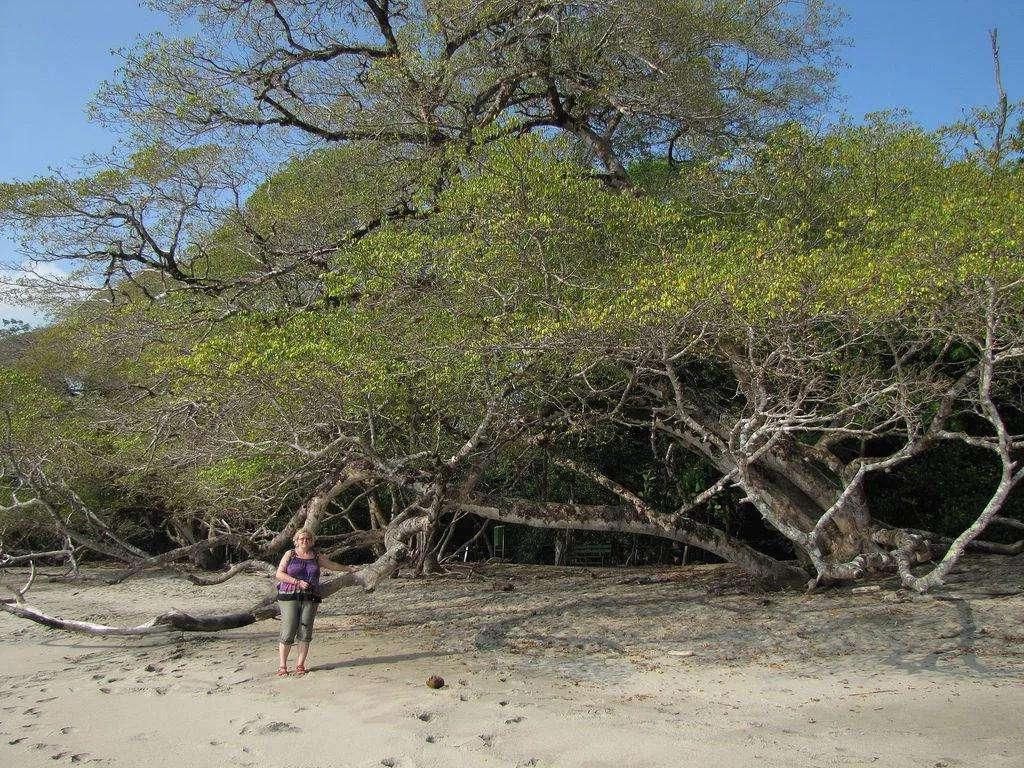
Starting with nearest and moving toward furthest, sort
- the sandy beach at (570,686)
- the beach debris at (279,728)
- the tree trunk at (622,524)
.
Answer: the sandy beach at (570,686)
the beach debris at (279,728)
the tree trunk at (622,524)

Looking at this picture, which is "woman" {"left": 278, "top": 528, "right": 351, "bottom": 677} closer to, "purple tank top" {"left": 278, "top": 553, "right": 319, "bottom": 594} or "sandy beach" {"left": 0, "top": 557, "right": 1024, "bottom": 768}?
"purple tank top" {"left": 278, "top": 553, "right": 319, "bottom": 594}

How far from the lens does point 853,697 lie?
205 inches

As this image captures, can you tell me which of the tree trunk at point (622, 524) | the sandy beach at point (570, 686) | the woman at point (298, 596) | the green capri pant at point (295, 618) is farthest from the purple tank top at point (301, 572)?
the tree trunk at point (622, 524)

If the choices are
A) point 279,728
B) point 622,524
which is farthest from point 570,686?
point 622,524

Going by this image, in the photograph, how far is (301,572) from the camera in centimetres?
643

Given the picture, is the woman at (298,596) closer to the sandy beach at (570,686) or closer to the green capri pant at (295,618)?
the green capri pant at (295,618)

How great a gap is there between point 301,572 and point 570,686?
2242 mm

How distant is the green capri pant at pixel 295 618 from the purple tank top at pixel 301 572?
102 mm

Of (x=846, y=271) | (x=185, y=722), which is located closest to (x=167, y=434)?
(x=185, y=722)

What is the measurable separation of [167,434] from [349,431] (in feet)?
8.52

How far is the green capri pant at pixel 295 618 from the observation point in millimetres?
6320

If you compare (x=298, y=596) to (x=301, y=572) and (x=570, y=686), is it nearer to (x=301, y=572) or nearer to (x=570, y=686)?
(x=301, y=572)

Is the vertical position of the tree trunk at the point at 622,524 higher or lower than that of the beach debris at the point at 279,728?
higher

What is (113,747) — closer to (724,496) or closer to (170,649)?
(170,649)
